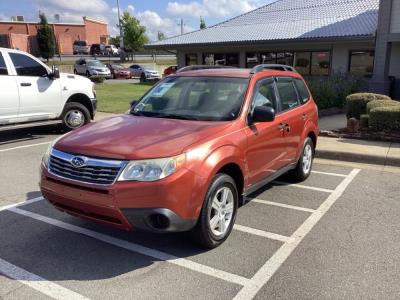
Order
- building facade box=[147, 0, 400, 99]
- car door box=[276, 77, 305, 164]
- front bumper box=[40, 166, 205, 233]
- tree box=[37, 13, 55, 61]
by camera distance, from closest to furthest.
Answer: front bumper box=[40, 166, 205, 233]
car door box=[276, 77, 305, 164]
building facade box=[147, 0, 400, 99]
tree box=[37, 13, 55, 61]

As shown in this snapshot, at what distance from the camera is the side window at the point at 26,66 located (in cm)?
914

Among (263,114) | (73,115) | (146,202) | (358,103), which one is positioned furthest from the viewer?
(358,103)

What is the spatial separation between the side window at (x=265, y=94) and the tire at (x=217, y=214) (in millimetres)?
1076

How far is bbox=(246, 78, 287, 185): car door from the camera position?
4.57 metres

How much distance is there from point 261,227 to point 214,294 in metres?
1.48

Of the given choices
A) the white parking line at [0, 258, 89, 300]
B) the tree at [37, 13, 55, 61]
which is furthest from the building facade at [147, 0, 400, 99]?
the tree at [37, 13, 55, 61]

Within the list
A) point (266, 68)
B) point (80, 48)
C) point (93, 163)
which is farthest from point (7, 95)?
point (80, 48)

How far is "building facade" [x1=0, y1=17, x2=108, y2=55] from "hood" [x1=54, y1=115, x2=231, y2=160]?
6026cm

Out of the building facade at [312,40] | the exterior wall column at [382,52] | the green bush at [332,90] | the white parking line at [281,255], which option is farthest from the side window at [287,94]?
the exterior wall column at [382,52]

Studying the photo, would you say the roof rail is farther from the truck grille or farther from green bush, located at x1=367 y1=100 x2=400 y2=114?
green bush, located at x1=367 y1=100 x2=400 y2=114

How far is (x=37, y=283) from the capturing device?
11.4 ft

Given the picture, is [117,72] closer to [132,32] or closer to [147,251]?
[132,32]

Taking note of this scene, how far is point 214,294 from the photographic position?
3338 millimetres

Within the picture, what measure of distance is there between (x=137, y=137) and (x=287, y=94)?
8.54ft
